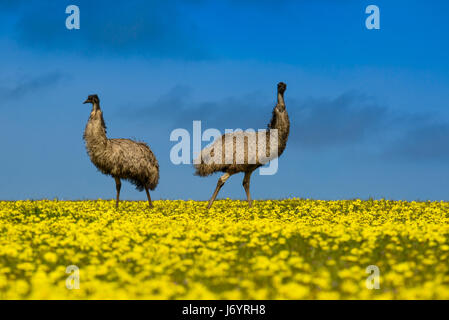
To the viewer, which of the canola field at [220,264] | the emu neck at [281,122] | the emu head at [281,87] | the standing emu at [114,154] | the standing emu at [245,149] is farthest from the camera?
the standing emu at [114,154]

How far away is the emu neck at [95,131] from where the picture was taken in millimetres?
19703

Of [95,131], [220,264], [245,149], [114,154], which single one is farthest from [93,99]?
[220,264]

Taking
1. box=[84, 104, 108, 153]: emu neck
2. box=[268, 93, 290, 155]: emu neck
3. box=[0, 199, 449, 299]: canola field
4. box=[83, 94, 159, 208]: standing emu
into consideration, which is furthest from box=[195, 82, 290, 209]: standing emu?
box=[0, 199, 449, 299]: canola field

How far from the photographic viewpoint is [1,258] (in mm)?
9070

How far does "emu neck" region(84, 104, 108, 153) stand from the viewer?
64.6ft

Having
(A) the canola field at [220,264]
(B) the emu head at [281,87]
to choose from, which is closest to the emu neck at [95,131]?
(A) the canola field at [220,264]

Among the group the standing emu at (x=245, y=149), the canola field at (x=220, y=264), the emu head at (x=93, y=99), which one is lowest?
the canola field at (x=220, y=264)

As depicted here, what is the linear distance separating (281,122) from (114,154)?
6730 millimetres

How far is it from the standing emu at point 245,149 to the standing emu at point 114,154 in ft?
8.02

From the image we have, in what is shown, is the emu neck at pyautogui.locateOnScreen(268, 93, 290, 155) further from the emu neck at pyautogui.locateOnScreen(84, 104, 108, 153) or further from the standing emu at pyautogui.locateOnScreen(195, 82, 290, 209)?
the emu neck at pyautogui.locateOnScreen(84, 104, 108, 153)

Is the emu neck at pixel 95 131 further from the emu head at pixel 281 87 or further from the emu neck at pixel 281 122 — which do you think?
the emu head at pixel 281 87

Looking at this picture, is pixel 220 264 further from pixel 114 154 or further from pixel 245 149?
pixel 114 154

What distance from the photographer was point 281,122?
63.2ft

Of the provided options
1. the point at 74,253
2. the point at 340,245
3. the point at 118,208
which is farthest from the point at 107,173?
the point at 340,245
